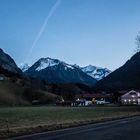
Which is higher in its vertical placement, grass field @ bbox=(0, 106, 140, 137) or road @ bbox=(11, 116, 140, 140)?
grass field @ bbox=(0, 106, 140, 137)

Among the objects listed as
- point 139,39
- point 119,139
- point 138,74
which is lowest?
point 119,139

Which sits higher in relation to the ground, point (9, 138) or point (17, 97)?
point (17, 97)

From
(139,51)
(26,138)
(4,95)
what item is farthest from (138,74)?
(4,95)

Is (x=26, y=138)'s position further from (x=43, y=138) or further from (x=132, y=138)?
(x=132, y=138)

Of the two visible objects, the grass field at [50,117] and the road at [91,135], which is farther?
the grass field at [50,117]

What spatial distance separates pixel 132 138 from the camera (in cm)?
1866

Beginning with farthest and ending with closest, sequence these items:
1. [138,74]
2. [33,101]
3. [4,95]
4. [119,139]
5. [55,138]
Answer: [33,101]
[4,95]
[138,74]
[55,138]
[119,139]

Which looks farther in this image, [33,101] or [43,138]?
[33,101]

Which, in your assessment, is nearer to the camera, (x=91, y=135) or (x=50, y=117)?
(x=91, y=135)

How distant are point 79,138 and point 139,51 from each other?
187ft

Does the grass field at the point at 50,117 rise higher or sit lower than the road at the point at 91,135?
higher

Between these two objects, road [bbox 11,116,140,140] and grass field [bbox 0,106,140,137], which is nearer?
road [bbox 11,116,140,140]

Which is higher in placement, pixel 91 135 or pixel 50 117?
pixel 50 117

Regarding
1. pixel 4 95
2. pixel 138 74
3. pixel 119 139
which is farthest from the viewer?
pixel 4 95
